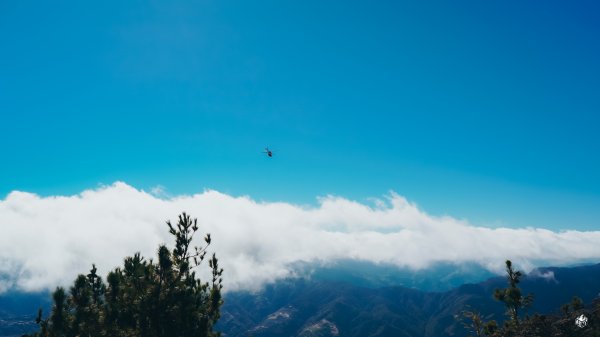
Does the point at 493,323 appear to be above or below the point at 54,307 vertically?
below

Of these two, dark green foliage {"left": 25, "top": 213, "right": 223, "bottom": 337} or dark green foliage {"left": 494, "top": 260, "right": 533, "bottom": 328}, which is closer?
dark green foliage {"left": 25, "top": 213, "right": 223, "bottom": 337}

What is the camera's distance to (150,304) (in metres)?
25.4

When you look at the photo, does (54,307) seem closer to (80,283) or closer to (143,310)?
(80,283)

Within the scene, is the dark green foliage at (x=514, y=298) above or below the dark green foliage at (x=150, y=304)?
below

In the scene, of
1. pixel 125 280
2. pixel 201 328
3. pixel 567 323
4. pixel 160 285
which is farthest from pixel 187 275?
pixel 567 323

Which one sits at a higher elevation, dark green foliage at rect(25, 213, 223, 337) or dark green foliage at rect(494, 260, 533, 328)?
dark green foliage at rect(25, 213, 223, 337)

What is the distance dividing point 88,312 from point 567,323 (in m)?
44.6

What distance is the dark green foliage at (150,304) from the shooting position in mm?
25594

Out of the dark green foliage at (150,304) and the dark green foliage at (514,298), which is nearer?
the dark green foliage at (150,304)

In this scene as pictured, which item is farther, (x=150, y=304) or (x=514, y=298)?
(x=514, y=298)

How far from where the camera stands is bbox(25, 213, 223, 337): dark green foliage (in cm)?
2559

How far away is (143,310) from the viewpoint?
83.2ft

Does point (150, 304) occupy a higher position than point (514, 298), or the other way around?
point (150, 304)

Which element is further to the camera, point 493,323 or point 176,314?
point 493,323
